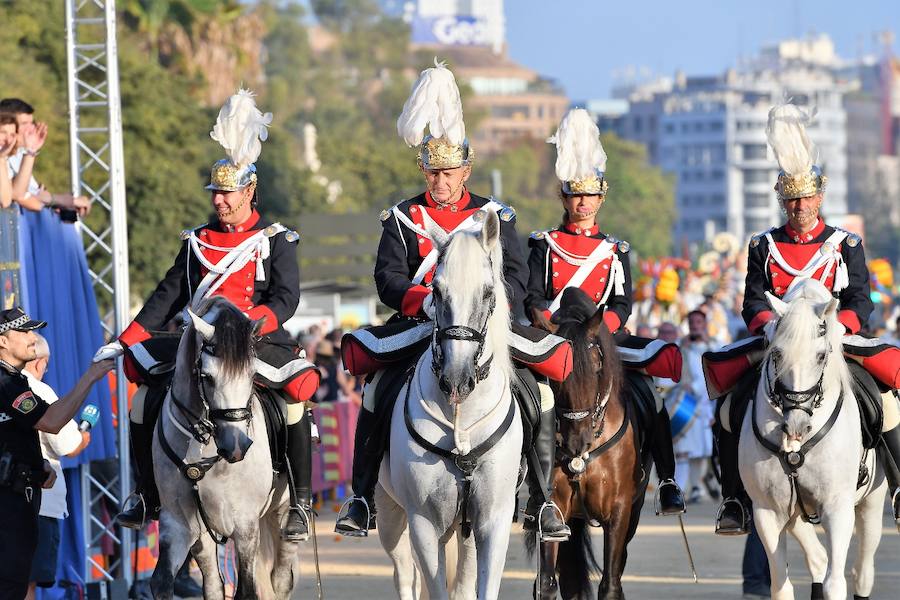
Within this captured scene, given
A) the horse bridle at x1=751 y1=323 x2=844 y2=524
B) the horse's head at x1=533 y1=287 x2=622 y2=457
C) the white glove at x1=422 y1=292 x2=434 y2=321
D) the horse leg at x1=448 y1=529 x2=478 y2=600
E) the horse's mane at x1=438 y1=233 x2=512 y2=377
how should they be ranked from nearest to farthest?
the horse's mane at x1=438 y1=233 x2=512 y2=377, the white glove at x1=422 y1=292 x2=434 y2=321, the horse leg at x1=448 y1=529 x2=478 y2=600, the horse bridle at x1=751 y1=323 x2=844 y2=524, the horse's head at x1=533 y1=287 x2=622 y2=457

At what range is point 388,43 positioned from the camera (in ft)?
625

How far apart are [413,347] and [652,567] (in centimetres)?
770

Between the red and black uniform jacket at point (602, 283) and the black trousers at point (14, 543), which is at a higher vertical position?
the red and black uniform jacket at point (602, 283)

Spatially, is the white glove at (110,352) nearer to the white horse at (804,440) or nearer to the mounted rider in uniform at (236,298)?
the mounted rider in uniform at (236,298)

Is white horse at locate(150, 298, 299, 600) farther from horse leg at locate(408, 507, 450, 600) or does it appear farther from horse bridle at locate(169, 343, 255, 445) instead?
horse leg at locate(408, 507, 450, 600)

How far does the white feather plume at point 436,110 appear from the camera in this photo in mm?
11867

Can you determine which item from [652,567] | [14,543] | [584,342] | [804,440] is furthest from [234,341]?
[652,567]

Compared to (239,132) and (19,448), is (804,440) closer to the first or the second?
(239,132)

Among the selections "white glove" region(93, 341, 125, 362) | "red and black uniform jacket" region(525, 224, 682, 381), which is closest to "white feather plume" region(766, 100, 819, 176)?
"red and black uniform jacket" region(525, 224, 682, 381)

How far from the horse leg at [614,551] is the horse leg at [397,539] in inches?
49.2

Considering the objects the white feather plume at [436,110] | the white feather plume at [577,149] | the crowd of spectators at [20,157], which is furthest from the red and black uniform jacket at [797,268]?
the crowd of spectators at [20,157]

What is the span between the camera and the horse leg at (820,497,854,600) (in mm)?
11656

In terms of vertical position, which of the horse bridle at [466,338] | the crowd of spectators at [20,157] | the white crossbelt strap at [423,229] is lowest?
the horse bridle at [466,338]

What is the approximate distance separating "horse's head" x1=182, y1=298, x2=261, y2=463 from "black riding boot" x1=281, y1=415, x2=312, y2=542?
4.21 ft
